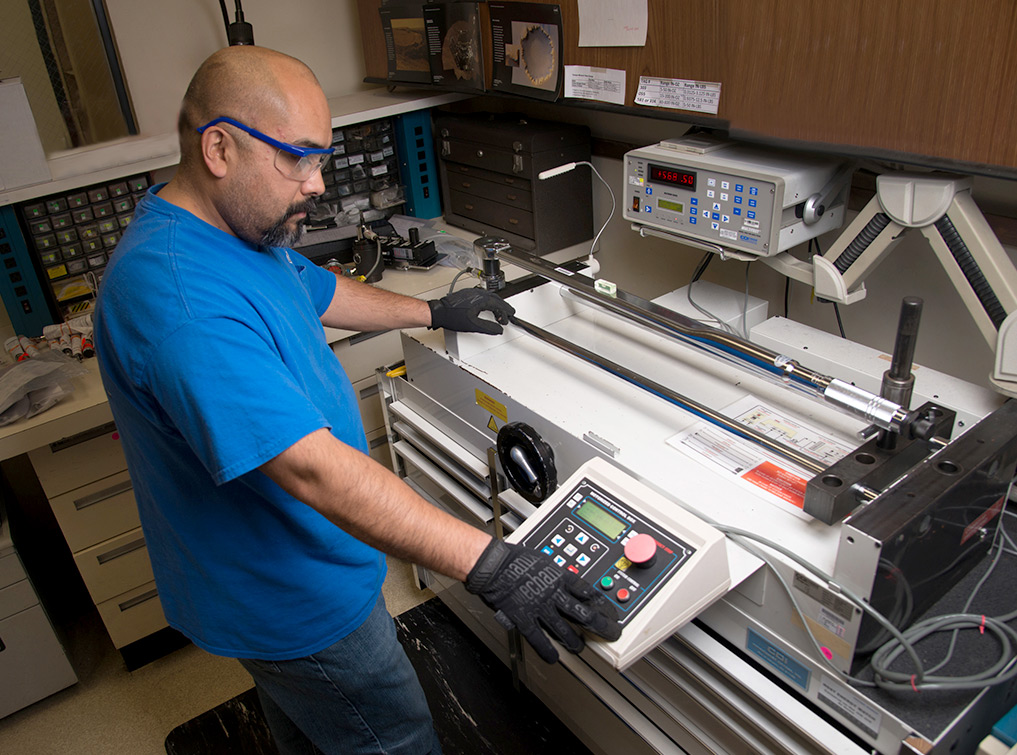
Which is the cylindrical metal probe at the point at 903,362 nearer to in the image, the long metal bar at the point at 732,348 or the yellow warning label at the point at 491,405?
the long metal bar at the point at 732,348

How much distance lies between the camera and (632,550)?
103 cm

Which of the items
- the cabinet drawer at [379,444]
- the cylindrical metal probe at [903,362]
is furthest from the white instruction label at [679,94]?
the cabinet drawer at [379,444]

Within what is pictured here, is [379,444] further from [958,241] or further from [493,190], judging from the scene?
[958,241]

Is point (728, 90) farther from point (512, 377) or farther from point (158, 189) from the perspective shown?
point (158, 189)

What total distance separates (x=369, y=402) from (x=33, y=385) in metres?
0.91

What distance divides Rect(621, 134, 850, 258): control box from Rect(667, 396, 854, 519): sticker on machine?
42 centimetres

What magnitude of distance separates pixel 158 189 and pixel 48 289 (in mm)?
1216

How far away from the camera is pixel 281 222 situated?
1.11m

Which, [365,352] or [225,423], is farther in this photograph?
[365,352]

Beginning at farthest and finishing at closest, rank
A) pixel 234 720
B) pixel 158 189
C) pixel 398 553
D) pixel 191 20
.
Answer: pixel 191 20
pixel 234 720
pixel 158 189
pixel 398 553

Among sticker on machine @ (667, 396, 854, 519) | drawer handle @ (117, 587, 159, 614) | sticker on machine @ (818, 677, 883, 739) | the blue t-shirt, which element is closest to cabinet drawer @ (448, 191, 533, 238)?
the blue t-shirt

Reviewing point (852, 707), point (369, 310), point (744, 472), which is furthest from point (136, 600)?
point (852, 707)

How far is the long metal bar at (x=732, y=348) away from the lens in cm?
107

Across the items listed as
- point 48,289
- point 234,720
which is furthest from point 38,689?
point 48,289
